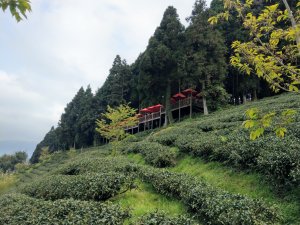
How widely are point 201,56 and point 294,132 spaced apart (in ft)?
81.9

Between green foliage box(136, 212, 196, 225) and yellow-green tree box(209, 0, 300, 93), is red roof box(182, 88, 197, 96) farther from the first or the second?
yellow-green tree box(209, 0, 300, 93)

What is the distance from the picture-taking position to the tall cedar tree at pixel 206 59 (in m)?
35.0

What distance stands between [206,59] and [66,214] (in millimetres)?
30657

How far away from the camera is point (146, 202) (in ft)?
31.6

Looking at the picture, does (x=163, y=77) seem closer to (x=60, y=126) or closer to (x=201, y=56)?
(x=201, y=56)

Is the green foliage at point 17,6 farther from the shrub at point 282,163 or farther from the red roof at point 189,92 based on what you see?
the red roof at point 189,92

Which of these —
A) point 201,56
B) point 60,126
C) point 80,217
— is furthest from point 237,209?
point 60,126

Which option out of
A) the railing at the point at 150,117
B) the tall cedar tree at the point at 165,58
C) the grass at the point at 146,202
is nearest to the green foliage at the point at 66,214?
the grass at the point at 146,202

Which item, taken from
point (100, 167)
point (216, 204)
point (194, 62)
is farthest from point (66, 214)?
point (194, 62)

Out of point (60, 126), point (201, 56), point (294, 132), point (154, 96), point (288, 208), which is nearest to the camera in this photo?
point (288, 208)

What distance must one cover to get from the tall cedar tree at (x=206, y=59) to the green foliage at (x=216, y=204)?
2554 cm

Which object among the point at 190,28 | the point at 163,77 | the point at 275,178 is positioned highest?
the point at 190,28

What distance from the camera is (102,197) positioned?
9.91 meters

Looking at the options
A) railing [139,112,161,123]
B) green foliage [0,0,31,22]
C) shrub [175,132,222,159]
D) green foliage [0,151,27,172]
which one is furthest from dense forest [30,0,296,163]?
green foliage [0,151,27,172]
